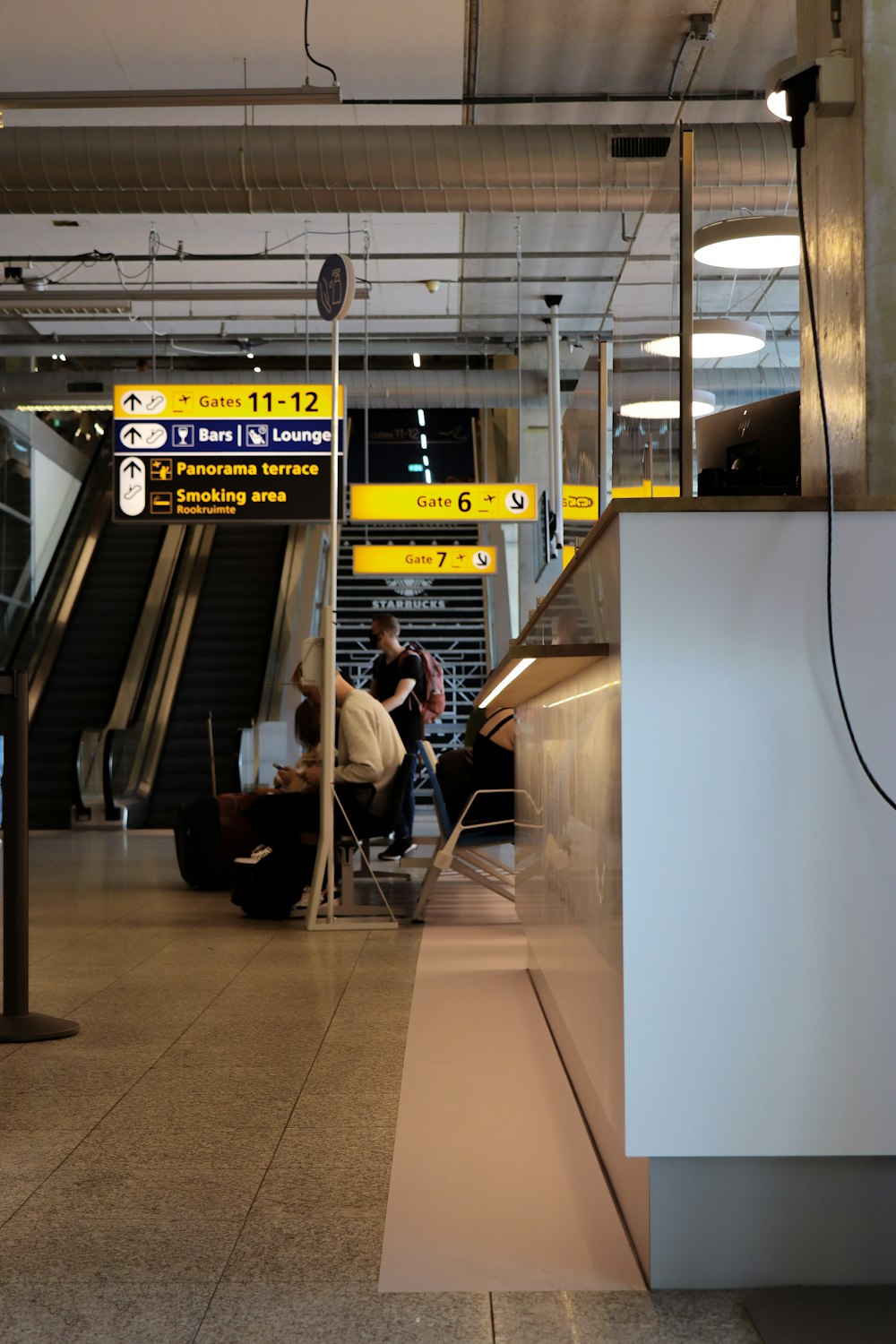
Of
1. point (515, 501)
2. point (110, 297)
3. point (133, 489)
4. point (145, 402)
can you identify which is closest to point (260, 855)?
point (133, 489)

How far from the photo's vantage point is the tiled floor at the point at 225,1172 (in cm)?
187

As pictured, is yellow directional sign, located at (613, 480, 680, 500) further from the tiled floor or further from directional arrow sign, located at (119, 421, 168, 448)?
directional arrow sign, located at (119, 421, 168, 448)

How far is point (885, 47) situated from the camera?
2.37m

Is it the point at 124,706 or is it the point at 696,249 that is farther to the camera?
the point at 124,706

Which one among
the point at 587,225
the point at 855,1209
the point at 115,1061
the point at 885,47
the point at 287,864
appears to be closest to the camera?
the point at 855,1209

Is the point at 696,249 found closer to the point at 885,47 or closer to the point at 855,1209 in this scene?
the point at 885,47

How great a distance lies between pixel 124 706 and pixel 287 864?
752cm

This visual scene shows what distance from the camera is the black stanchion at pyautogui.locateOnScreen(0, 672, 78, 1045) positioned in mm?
3742

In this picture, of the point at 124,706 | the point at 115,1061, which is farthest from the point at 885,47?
the point at 124,706

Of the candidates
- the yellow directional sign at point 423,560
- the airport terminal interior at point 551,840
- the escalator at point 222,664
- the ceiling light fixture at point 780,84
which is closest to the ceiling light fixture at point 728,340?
the airport terminal interior at point 551,840

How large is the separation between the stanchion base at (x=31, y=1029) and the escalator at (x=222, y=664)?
26.4ft

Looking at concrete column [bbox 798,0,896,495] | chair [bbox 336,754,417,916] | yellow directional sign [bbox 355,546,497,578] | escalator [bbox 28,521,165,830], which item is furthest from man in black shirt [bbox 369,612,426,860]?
concrete column [bbox 798,0,896,495]

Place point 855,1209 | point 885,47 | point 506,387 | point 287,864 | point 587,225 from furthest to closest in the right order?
point 506,387 < point 587,225 < point 287,864 < point 885,47 < point 855,1209

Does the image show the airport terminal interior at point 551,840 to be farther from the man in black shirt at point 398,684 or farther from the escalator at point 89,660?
the escalator at point 89,660
